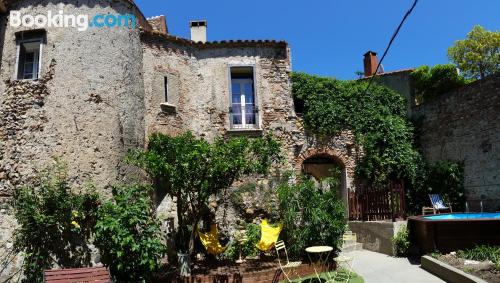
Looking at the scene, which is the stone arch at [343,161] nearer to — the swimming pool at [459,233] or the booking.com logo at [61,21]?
the swimming pool at [459,233]

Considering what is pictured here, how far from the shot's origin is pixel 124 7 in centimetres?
1116

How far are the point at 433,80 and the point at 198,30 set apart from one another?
1043 centimetres

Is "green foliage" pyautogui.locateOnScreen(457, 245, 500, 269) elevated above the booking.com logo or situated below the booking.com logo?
below

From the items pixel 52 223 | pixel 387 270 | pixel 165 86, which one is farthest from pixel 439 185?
pixel 52 223

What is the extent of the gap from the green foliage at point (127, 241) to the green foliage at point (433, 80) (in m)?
13.9

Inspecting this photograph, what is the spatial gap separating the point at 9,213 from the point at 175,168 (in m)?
4.20

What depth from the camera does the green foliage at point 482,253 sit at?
795 centimetres

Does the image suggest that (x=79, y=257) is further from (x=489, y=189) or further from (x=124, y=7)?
(x=489, y=189)

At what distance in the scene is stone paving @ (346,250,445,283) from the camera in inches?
310

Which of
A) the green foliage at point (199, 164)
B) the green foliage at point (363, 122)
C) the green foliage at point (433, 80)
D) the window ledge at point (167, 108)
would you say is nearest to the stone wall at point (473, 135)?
the green foliage at point (363, 122)

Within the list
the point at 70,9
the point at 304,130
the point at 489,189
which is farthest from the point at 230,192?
the point at 489,189

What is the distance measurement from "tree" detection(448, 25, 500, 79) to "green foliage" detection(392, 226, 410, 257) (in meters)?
18.2

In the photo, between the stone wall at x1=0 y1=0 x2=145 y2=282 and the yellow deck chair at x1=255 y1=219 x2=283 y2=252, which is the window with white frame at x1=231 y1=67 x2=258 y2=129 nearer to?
the stone wall at x1=0 y1=0 x2=145 y2=282

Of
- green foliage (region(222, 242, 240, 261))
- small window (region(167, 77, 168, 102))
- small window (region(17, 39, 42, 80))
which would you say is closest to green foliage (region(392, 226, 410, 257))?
green foliage (region(222, 242, 240, 261))
